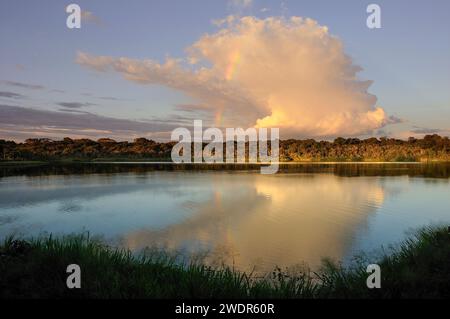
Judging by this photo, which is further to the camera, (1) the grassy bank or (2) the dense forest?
(2) the dense forest

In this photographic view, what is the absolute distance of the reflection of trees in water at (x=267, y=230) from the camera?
1141 cm

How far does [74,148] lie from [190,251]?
136m

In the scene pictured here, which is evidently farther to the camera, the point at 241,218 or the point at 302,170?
the point at 302,170

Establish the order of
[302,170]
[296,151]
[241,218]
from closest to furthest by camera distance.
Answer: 1. [241,218]
2. [302,170]
3. [296,151]

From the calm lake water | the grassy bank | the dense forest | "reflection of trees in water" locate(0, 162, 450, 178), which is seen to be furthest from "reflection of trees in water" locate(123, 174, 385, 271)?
the dense forest

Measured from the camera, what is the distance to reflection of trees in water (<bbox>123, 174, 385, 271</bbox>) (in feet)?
37.4

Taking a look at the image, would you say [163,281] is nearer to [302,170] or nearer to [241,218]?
[241,218]

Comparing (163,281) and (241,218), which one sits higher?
(163,281)

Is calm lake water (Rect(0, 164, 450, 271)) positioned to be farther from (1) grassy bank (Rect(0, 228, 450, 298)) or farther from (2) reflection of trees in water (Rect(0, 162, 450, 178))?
(2) reflection of trees in water (Rect(0, 162, 450, 178))

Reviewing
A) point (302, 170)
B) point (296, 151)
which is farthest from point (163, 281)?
point (296, 151)

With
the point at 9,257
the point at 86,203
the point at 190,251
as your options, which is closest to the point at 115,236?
the point at 190,251

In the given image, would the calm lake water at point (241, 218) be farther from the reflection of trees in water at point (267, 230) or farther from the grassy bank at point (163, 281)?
the grassy bank at point (163, 281)

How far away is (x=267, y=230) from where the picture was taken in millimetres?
15070
